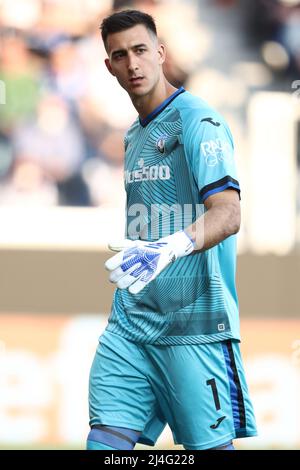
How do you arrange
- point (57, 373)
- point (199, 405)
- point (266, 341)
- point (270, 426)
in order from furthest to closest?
Answer: point (266, 341), point (57, 373), point (270, 426), point (199, 405)

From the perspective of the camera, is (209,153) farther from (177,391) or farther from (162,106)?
(177,391)

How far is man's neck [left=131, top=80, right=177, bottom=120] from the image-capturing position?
310cm

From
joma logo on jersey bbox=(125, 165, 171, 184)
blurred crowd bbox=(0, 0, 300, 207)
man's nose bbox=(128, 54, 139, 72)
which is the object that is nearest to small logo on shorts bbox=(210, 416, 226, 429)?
joma logo on jersey bbox=(125, 165, 171, 184)

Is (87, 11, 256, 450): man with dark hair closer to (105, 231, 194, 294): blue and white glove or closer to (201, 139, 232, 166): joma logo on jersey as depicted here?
(201, 139, 232, 166): joma logo on jersey

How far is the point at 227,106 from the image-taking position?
8562 millimetres

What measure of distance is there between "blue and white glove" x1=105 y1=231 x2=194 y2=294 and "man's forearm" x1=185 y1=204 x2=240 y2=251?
0.05 metres

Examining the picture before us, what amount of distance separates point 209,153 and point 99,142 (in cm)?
580

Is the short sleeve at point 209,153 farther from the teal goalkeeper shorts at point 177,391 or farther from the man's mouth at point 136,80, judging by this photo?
the teal goalkeeper shorts at point 177,391

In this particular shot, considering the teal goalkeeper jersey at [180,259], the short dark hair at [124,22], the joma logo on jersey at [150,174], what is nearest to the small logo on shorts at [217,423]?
the teal goalkeeper jersey at [180,259]

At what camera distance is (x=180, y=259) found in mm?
2971

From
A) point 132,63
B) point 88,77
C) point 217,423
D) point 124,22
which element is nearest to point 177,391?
point 217,423
